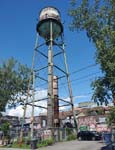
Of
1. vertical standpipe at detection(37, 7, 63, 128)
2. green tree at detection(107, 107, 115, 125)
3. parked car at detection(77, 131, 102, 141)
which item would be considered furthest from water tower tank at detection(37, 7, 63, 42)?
green tree at detection(107, 107, 115, 125)

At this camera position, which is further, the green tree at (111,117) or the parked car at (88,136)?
the parked car at (88,136)

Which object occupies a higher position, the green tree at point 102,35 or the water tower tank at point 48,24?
Result: the water tower tank at point 48,24

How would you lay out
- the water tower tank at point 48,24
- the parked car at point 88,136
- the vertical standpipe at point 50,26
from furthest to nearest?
the water tower tank at point 48,24 < the vertical standpipe at point 50,26 < the parked car at point 88,136

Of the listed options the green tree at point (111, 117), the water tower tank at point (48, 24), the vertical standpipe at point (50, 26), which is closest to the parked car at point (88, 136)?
the vertical standpipe at point (50, 26)

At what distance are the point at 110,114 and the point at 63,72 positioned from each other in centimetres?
2385

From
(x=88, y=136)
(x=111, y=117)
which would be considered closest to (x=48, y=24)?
(x=88, y=136)

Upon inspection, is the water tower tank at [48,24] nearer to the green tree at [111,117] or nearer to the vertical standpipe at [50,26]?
the vertical standpipe at [50,26]

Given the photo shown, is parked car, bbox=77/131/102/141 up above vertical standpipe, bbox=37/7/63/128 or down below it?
below

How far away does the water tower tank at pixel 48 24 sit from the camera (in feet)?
152

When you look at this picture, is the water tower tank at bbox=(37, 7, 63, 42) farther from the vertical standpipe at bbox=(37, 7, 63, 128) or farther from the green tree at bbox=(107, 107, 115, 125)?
the green tree at bbox=(107, 107, 115, 125)

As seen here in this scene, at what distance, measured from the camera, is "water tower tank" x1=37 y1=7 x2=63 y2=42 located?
152 feet

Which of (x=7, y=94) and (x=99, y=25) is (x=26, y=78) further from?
(x=99, y=25)

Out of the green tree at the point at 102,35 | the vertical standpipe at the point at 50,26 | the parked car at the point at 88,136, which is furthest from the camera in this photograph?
the vertical standpipe at the point at 50,26

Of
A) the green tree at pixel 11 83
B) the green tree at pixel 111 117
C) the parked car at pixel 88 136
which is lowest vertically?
the green tree at pixel 111 117
